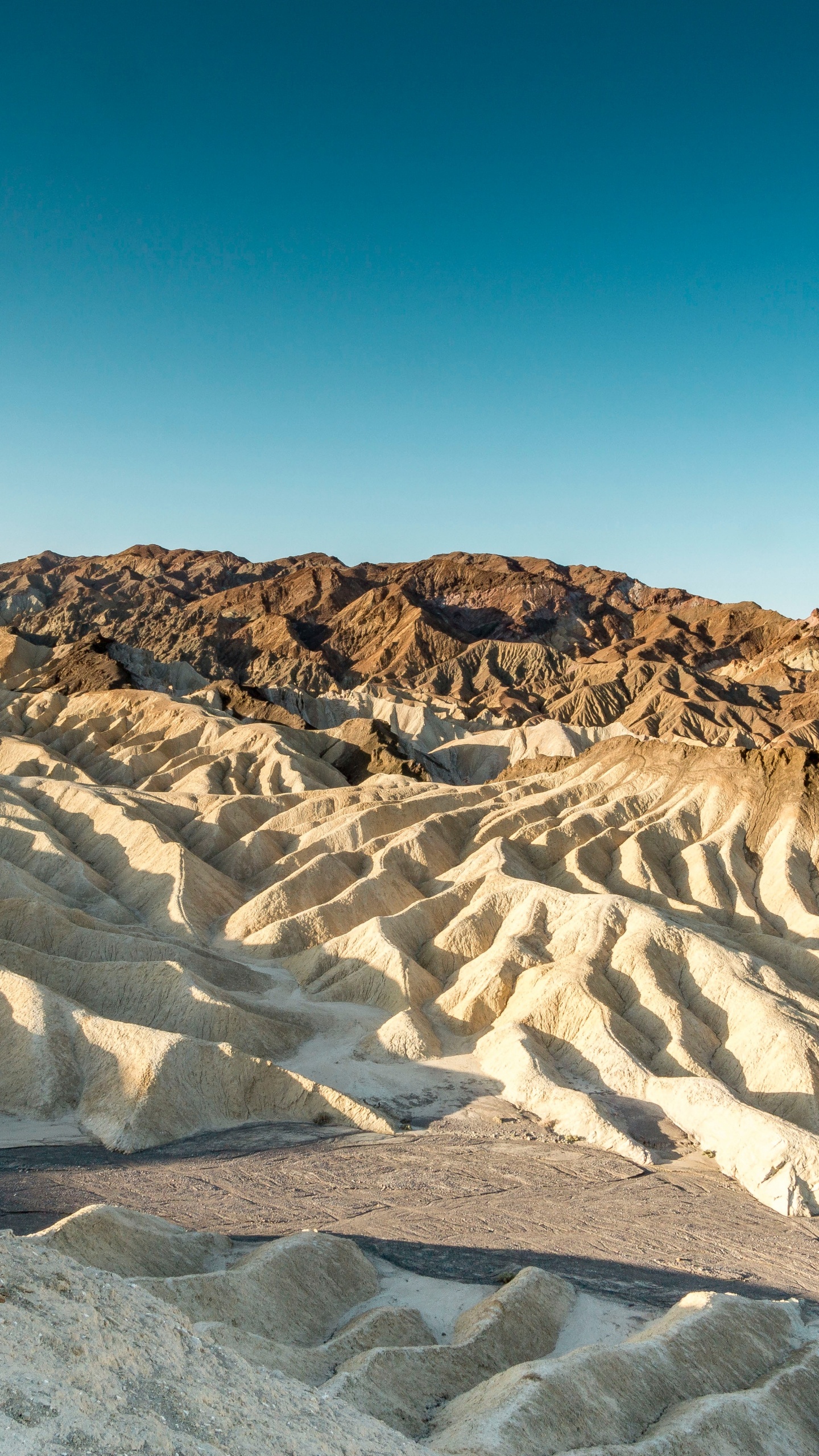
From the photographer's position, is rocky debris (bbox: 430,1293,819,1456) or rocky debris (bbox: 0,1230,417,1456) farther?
rocky debris (bbox: 430,1293,819,1456)

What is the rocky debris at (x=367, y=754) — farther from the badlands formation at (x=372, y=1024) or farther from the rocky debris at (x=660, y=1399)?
the rocky debris at (x=660, y=1399)

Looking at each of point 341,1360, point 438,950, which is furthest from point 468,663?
point 341,1360

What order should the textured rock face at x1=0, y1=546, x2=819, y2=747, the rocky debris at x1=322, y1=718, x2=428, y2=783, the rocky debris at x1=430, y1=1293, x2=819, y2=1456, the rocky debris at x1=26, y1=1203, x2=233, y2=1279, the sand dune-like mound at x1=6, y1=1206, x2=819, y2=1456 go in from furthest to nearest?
the textured rock face at x1=0, y1=546, x2=819, y2=747
the rocky debris at x1=322, y1=718, x2=428, y2=783
the rocky debris at x1=26, y1=1203, x2=233, y2=1279
the rocky debris at x1=430, y1=1293, x2=819, y2=1456
the sand dune-like mound at x1=6, y1=1206, x2=819, y2=1456

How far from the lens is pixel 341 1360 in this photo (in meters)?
17.9

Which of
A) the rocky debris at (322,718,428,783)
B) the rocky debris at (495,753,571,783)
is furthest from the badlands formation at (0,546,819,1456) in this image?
the rocky debris at (322,718,428,783)

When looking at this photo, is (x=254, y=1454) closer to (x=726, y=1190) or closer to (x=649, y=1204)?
(x=649, y=1204)

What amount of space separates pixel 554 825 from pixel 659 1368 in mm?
50230

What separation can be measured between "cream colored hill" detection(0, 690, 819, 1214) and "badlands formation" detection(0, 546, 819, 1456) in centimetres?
18

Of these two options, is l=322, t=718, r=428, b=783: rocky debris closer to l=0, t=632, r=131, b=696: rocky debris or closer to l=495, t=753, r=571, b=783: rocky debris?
l=495, t=753, r=571, b=783: rocky debris

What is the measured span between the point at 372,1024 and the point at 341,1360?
28.4 metres

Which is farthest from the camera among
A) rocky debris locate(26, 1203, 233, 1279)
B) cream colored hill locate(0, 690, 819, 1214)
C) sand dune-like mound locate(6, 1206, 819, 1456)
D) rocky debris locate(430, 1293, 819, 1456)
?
cream colored hill locate(0, 690, 819, 1214)

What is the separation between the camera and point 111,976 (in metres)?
43.3

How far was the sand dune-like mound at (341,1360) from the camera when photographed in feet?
37.3

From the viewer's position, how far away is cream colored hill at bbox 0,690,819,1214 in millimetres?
36094
